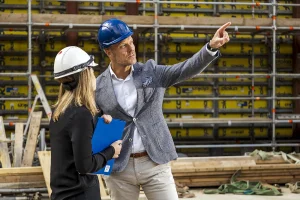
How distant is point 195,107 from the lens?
13055 mm

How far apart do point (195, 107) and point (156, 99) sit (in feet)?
29.2

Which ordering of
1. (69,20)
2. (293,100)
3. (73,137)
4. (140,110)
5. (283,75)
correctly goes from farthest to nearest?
(293,100) → (283,75) → (69,20) → (140,110) → (73,137)

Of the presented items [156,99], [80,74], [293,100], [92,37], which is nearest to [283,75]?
[293,100]

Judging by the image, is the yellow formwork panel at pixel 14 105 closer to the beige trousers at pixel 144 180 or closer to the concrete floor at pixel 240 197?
the concrete floor at pixel 240 197

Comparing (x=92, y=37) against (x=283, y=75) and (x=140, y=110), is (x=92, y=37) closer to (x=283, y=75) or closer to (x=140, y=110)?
(x=283, y=75)

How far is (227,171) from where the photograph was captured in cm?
1036

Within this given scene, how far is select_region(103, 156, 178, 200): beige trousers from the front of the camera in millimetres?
4047

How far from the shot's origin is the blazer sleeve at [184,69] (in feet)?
13.0

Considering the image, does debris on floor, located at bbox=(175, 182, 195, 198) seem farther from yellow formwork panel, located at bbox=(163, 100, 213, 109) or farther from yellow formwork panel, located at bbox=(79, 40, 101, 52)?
yellow formwork panel, located at bbox=(79, 40, 101, 52)

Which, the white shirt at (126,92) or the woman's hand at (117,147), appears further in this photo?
the white shirt at (126,92)

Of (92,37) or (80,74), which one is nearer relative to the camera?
(80,74)

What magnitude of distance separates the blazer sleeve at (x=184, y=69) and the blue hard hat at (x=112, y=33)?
0.30m

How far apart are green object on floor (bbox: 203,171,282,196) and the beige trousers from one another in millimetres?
5933

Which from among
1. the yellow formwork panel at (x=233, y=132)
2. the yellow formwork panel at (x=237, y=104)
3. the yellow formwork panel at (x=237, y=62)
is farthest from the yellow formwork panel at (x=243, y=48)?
the yellow formwork panel at (x=233, y=132)
